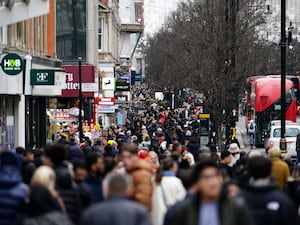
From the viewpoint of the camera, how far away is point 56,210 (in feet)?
34.9

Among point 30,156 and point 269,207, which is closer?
point 269,207

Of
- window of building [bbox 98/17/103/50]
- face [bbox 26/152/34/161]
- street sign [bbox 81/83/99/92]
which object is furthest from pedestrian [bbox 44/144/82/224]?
window of building [bbox 98/17/103/50]

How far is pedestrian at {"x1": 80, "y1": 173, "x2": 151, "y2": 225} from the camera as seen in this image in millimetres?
9180

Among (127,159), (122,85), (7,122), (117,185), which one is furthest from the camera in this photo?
(122,85)

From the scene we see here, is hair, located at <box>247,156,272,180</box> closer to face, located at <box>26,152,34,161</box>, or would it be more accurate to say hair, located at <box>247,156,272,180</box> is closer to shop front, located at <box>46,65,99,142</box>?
face, located at <box>26,152,34,161</box>

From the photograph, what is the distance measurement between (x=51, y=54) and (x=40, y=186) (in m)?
34.3

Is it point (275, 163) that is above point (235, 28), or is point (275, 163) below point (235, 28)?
below

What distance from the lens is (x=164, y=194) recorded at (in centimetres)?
1319

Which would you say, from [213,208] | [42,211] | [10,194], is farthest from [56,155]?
[213,208]

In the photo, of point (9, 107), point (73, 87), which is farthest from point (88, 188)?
point (73, 87)

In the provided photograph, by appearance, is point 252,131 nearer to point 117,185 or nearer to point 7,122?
point 7,122

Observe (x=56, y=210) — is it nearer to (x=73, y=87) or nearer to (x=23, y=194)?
(x=23, y=194)

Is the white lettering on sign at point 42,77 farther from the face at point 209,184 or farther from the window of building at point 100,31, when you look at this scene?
the window of building at point 100,31

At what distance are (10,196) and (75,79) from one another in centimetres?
4278
